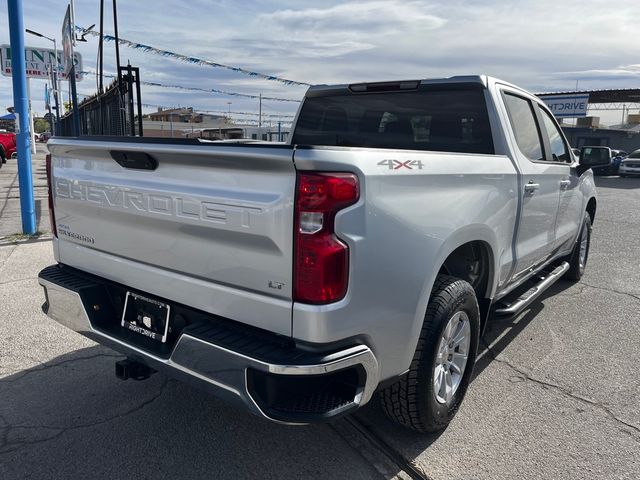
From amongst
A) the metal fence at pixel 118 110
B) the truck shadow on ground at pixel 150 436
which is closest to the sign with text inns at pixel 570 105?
the metal fence at pixel 118 110

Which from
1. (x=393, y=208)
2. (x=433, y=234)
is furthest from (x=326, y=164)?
(x=433, y=234)

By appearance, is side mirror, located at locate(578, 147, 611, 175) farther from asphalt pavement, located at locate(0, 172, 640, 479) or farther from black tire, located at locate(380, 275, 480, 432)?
black tire, located at locate(380, 275, 480, 432)

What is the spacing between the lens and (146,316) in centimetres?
272

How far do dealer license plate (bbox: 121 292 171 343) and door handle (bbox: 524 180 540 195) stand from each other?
8.19 feet

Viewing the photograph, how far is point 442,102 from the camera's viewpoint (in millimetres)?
3850

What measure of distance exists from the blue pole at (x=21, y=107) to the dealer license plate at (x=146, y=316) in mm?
5886

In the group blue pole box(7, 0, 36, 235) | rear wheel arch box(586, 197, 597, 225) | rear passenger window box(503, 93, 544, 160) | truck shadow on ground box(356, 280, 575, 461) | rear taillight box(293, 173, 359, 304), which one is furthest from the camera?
blue pole box(7, 0, 36, 235)

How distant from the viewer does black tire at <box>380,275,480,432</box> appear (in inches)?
104

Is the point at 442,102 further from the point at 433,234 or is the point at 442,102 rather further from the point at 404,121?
the point at 433,234

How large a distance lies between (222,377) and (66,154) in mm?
1727

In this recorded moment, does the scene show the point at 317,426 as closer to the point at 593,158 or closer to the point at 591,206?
the point at 593,158

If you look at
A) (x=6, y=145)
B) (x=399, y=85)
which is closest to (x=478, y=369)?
(x=399, y=85)

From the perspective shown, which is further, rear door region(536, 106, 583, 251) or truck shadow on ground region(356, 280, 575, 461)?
rear door region(536, 106, 583, 251)

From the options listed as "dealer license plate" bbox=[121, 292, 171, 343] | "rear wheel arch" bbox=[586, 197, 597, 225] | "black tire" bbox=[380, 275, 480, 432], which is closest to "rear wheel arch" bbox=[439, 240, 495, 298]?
"black tire" bbox=[380, 275, 480, 432]
